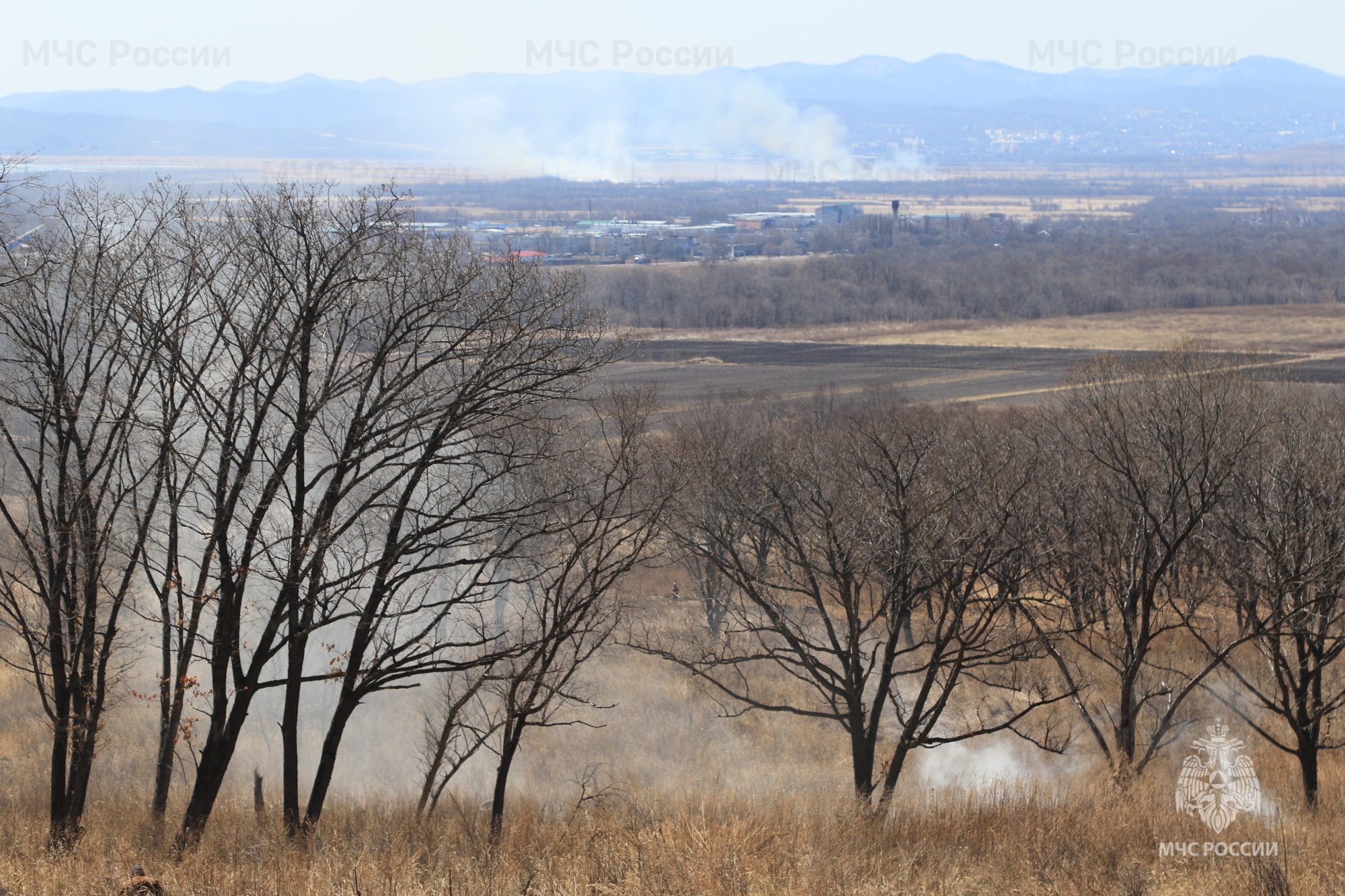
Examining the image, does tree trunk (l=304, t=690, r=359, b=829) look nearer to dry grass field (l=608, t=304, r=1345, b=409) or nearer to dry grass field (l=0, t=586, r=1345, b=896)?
dry grass field (l=0, t=586, r=1345, b=896)

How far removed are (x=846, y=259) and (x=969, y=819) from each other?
136 metres

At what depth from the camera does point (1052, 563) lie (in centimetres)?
2148

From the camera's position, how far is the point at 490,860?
9.93 m

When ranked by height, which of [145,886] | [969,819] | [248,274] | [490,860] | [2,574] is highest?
[248,274]

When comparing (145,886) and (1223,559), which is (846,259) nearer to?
(1223,559)

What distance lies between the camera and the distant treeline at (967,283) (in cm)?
11519

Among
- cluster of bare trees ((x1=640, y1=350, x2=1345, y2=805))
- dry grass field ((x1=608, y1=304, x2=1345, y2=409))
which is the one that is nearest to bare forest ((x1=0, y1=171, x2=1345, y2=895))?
cluster of bare trees ((x1=640, y1=350, x2=1345, y2=805))

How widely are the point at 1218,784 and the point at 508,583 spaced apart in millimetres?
11398

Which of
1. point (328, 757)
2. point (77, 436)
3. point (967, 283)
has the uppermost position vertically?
point (967, 283)

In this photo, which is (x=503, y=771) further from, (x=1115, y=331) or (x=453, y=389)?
(x=1115, y=331)

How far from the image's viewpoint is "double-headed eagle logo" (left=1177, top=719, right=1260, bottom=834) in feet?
45.2

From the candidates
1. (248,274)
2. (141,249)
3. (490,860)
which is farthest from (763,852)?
(141,249)

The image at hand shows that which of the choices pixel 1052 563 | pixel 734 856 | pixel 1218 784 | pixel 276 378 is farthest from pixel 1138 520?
pixel 276 378

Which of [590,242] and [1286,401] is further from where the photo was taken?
[590,242]
